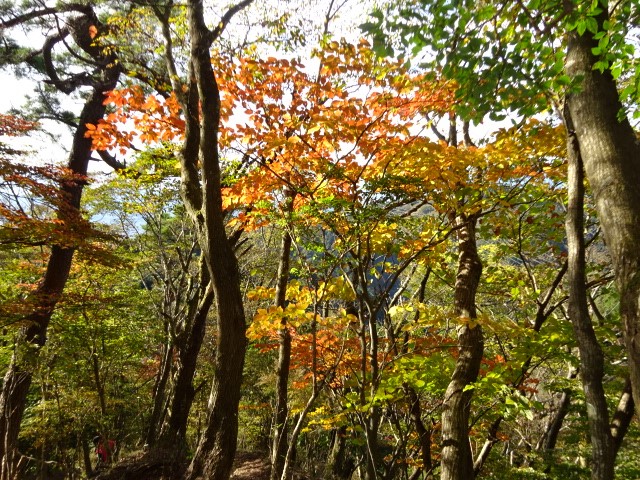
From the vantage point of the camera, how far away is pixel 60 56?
29.9 ft

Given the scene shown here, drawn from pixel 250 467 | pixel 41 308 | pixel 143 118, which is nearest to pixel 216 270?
pixel 143 118

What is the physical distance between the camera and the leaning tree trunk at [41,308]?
6896mm

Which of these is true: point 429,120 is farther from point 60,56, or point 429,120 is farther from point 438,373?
point 60,56

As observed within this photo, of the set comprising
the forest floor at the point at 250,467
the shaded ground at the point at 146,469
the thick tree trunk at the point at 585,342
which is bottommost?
the forest floor at the point at 250,467

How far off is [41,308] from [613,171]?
30.0 ft

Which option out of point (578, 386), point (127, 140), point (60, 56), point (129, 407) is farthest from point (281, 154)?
point (129, 407)

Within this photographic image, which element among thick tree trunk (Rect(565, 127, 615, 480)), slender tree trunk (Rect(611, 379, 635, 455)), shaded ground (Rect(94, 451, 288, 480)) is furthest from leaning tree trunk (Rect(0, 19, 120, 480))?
slender tree trunk (Rect(611, 379, 635, 455))

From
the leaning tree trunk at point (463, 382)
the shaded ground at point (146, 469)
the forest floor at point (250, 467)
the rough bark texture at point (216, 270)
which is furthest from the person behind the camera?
the forest floor at point (250, 467)

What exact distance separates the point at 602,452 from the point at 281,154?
4.09m

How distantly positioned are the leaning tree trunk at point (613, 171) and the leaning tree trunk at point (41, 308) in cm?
682

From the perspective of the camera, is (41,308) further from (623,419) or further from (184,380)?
(623,419)

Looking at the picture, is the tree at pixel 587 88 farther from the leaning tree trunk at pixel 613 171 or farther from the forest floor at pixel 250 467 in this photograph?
the forest floor at pixel 250 467

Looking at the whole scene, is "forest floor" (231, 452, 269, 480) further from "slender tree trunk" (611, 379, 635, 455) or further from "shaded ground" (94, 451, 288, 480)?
"slender tree trunk" (611, 379, 635, 455)

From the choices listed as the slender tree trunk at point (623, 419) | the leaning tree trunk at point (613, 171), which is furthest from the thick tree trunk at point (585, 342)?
the slender tree trunk at point (623, 419)
